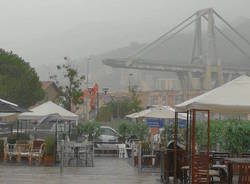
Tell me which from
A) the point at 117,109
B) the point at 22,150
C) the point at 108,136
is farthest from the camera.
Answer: the point at 117,109

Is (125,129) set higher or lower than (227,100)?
lower

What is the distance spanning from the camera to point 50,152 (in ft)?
67.7

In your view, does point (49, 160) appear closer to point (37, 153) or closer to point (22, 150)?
point (37, 153)

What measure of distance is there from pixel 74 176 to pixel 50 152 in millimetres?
4316

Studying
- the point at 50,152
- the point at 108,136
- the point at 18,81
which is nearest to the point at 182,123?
the point at 108,136

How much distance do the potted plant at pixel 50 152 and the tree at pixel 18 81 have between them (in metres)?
33.9

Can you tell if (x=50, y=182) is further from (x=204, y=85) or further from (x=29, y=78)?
(x=204, y=85)

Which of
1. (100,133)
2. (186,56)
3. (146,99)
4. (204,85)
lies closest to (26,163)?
(100,133)

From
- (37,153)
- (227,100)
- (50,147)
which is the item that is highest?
(227,100)

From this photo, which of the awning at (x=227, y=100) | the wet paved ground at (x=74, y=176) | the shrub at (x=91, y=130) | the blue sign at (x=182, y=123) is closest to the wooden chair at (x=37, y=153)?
the wet paved ground at (x=74, y=176)

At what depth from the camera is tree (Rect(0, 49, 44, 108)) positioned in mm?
56781

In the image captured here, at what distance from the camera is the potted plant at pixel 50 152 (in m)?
20.4

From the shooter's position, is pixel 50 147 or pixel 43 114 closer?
pixel 50 147

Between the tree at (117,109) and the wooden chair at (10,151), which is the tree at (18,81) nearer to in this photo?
the tree at (117,109)
